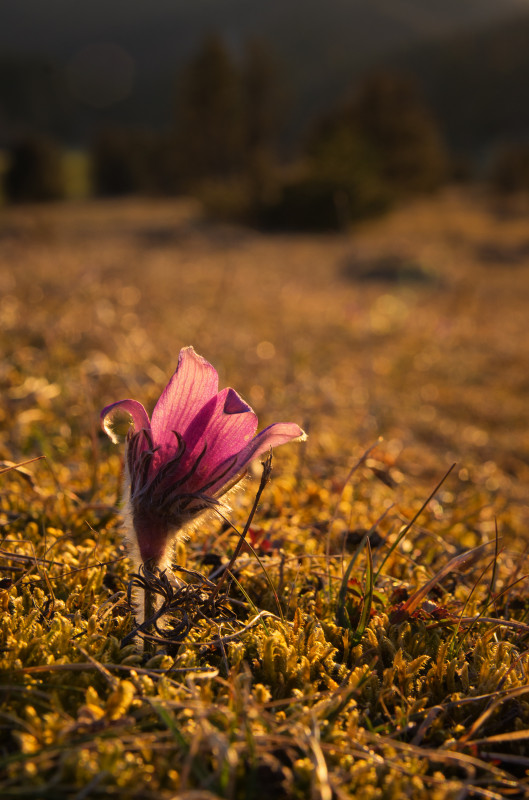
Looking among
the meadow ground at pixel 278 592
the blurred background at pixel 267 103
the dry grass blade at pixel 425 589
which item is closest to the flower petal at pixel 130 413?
the meadow ground at pixel 278 592

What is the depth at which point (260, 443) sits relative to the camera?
113cm

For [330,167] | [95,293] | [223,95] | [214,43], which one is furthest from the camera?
[223,95]

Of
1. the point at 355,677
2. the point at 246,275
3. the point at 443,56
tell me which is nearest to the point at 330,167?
the point at 246,275

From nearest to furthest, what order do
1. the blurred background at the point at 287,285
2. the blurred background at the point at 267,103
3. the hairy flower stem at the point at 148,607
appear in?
the hairy flower stem at the point at 148,607, the blurred background at the point at 287,285, the blurred background at the point at 267,103

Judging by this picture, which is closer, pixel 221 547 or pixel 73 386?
pixel 221 547

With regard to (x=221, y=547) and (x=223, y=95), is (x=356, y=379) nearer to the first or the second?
(x=221, y=547)

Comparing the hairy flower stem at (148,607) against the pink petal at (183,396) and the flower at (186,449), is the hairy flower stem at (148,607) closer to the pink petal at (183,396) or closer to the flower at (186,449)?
the flower at (186,449)

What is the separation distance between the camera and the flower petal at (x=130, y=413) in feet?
3.56

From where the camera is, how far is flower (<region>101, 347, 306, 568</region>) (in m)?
1.16

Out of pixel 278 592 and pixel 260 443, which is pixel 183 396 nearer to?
pixel 260 443

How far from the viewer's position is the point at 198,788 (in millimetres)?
971

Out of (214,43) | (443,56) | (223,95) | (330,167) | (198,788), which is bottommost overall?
(198,788)

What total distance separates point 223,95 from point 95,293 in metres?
34.8

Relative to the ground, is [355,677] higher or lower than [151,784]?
lower
